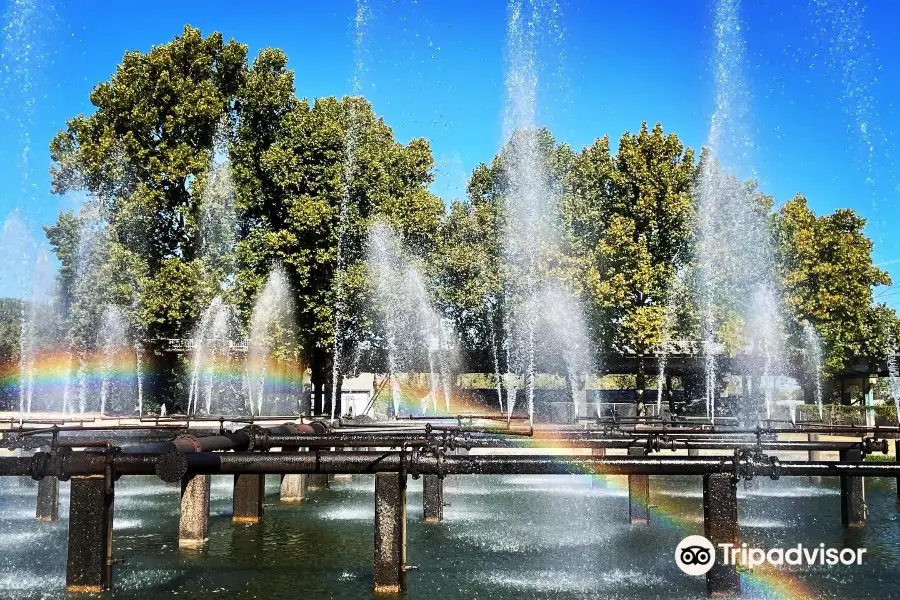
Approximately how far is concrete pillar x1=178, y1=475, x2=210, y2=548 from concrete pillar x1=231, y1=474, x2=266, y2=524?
206 cm

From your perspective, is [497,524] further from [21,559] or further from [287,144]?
[287,144]

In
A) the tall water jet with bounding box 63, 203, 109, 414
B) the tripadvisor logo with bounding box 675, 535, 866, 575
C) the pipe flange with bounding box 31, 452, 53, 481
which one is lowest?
the tripadvisor logo with bounding box 675, 535, 866, 575

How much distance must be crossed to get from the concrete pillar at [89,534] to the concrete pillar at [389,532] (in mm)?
2798

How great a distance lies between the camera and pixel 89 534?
8938mm

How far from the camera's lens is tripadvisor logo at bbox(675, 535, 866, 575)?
886 cm

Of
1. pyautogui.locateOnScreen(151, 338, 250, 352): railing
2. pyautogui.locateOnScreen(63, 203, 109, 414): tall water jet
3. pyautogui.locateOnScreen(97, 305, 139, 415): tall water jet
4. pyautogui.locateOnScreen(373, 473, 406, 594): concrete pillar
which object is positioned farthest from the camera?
pyautogui.locateOnScreen(151, 338, 250, 352): railing

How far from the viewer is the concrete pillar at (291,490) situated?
1731cm

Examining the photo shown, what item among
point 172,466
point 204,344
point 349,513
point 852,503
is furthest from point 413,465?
point 204,344

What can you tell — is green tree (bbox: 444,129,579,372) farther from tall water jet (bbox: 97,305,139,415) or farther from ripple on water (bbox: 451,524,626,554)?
ripple on water (bbox: 451,524,626,554)

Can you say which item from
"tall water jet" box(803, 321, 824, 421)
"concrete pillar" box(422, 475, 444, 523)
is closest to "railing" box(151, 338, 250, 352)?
"concrete pillar" box(422, 475, 444, 523)

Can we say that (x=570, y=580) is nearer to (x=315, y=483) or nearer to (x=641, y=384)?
(x=315, y=483)

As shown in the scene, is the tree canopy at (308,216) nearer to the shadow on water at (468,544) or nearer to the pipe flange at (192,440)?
the shadow on water at (468,544)

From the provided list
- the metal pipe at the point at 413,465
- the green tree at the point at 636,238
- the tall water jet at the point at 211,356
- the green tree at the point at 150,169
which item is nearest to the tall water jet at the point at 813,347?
the green tree at the point at 636,238

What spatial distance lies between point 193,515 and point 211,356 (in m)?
31.6
